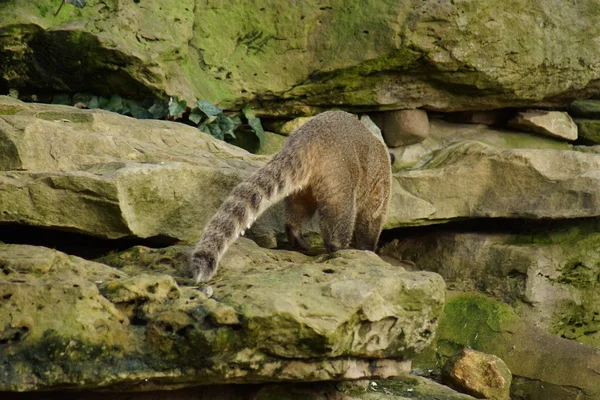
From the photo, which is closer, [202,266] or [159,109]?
[202,266]

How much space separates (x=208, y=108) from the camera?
778 centimetres

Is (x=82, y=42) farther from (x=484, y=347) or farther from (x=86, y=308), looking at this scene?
(x=484, y=347)

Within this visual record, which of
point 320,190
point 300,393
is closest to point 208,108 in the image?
point 320,190

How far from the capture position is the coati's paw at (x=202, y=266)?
453 cm

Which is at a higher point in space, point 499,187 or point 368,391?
point 499,187

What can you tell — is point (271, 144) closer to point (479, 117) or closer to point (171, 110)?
point (171, 110)

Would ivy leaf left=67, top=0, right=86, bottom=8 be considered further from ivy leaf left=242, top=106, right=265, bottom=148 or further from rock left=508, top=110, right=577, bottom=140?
rock left=508, top=110, right=577, bottom=140

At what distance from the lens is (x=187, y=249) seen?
506 centimetres

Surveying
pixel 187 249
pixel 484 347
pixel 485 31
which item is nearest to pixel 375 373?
pixel 187 249

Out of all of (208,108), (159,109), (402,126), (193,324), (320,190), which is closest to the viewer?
(193,324)

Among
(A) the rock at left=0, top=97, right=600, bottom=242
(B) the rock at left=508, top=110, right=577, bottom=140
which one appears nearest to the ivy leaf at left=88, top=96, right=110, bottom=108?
(A) the rock at left=0, top=97, right=600, bottom=242

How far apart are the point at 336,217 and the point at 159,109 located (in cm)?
247

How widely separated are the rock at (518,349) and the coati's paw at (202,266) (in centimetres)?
322

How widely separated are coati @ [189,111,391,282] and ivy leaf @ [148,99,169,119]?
1.78 metres
